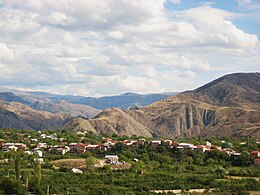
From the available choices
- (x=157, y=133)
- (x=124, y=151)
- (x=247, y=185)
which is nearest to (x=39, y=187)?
(x=247, y=185)

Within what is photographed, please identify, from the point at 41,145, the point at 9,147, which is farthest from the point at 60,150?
the point at 9,147

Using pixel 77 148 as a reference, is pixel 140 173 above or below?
below

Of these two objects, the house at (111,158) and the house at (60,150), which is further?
the house at (60,150)

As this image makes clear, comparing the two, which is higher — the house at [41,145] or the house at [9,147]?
the house at [9,147]

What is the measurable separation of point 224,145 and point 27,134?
179ft

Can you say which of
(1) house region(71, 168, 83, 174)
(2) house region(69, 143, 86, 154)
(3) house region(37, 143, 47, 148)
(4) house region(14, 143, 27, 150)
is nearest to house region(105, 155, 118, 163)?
(1) house region(71, 168, 83, 174)

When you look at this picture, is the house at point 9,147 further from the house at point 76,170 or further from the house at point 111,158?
the house at point 76,170

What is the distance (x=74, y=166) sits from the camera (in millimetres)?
73812

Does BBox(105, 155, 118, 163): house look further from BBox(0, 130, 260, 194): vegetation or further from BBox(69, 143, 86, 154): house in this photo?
BBox(69, 143, 86, 154): house

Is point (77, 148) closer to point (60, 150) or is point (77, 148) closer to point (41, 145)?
point (60, 150)

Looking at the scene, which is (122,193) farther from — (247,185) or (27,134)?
(27,134)

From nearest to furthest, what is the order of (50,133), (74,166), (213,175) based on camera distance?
(213,175), (74,166), (50,133)

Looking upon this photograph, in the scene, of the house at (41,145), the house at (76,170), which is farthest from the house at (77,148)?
the house at (76,170)

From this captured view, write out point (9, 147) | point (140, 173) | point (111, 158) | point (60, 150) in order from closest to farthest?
point (140, 173), point (111, 158), point (9, 147), point (60, 150)
